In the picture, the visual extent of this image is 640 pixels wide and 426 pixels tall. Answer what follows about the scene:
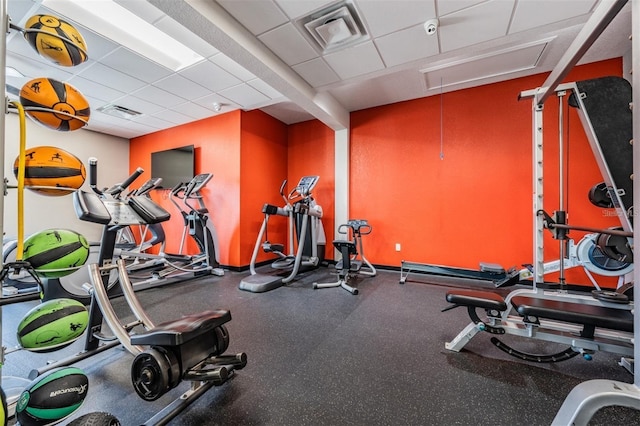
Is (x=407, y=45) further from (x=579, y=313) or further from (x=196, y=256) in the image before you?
(x=196, y=256)

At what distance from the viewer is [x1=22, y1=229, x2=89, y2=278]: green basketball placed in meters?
0.91

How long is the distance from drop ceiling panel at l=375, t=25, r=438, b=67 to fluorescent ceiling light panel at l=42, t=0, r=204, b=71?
223 centimetres

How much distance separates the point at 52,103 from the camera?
0.96 meters

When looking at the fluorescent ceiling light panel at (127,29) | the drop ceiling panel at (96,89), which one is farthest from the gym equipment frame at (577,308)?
the drop ceiling panel at (96,89)

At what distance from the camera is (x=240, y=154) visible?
14.6 ft

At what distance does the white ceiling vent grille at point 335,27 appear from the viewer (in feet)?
7.63

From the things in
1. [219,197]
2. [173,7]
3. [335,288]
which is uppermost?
[173,7]

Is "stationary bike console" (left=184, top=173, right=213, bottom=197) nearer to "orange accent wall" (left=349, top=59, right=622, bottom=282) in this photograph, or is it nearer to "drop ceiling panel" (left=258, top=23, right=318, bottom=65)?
"drop ceiling panel" (left=258, top=23, right=318, bottom=65)

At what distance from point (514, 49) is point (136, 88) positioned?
518 centimetres

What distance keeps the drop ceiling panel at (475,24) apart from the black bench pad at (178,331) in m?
3.18

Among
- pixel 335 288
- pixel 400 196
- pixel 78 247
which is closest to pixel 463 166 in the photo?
pixel 400 196

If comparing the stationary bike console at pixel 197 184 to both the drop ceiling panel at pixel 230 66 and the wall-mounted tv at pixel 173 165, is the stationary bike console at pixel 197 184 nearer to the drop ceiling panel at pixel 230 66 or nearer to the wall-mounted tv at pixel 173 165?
the wall-mounted tv at pixel 173 165

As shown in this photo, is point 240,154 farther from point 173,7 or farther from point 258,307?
point 258,307

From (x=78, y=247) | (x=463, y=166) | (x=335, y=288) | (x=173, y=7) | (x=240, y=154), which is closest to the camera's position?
(x=78, y=247)
